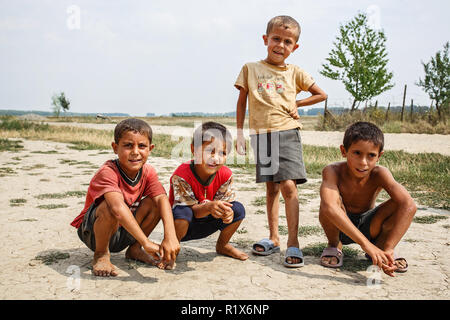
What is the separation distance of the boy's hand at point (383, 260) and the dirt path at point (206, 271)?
10cm

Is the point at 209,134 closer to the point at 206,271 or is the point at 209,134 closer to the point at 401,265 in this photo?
the point at 206,271

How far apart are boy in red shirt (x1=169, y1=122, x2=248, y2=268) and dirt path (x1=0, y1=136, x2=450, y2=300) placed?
27 centimetres

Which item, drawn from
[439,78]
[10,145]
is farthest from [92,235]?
[439,78]

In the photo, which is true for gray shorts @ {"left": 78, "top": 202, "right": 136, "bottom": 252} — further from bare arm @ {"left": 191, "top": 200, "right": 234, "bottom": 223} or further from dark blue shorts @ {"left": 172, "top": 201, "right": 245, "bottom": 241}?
bare arm @ {"left": 191, "top": 200, "right": 234, "bottom": 223}

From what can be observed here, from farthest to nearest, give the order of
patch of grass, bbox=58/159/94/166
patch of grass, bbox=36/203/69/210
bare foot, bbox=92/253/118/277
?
patch of grass, bbox=58/159/94/166 < patch of grass, bbox=36/203/69/210 < bare foot, bbox=92/253/118/277

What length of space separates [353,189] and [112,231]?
182cm

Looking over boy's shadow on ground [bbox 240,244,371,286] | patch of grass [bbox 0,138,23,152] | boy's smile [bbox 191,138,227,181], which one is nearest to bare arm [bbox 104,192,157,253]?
boy's smile [bbox 191,138,227,181]

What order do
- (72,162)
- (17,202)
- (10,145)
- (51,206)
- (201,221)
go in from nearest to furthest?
1. (201,221)
2. (51,206)
3. (17,202)
4. (72,162)
5. (10,145)

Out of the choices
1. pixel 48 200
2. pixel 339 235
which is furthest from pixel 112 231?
pixel 48 200

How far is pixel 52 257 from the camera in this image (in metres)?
2.99

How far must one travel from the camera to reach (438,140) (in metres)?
14.0

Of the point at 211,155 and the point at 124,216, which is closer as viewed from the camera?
the point at 124,216

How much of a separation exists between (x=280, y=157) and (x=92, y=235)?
5.21ft

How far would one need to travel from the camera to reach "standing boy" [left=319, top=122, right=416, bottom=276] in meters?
2.71
